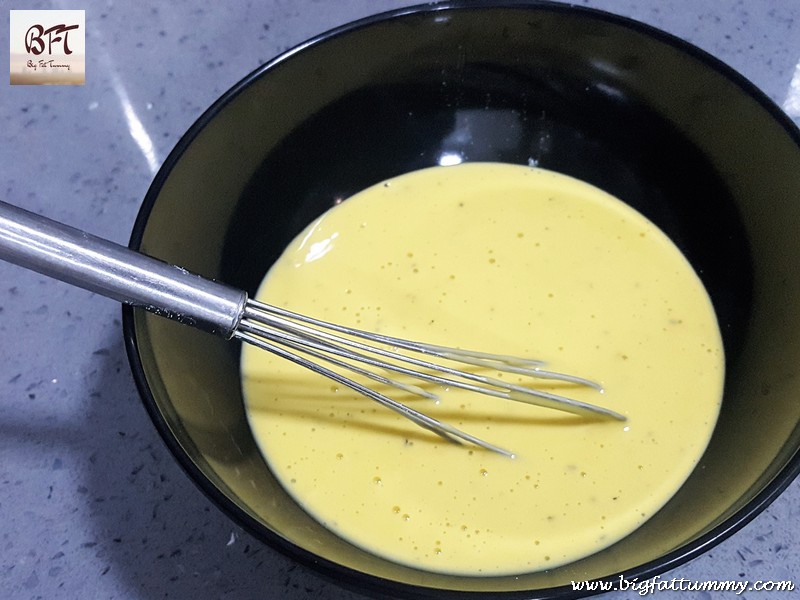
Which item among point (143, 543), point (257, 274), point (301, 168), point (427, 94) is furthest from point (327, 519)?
point (427, 94)

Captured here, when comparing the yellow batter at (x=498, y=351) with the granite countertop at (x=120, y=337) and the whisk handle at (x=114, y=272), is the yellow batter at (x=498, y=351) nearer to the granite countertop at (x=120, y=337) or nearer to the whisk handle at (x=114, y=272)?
the granite countertop at (x=120, y=337)

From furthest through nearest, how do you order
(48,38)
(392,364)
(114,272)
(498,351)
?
(48,38) → (498,351) → (392,364) → (114,272)

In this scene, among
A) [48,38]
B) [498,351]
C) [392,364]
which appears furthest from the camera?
[48,38]

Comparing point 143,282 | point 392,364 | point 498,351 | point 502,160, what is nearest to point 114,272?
point 143,282

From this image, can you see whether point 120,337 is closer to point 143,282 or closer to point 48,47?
point 143,282

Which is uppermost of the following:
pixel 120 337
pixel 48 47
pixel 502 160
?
pixel 48 47

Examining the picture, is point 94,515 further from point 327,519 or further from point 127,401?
point 327,519

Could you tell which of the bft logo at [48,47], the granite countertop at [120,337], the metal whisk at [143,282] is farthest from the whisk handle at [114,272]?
the bft logo at [48,47]
